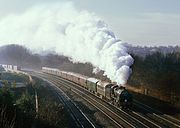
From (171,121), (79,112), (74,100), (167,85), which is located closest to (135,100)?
(167,85)

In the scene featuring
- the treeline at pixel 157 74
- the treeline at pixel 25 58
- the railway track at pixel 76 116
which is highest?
the treeline at pixel 25 58

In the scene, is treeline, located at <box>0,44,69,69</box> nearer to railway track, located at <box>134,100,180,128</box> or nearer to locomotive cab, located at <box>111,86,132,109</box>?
locomotive cab, located at <box>111,86,132,109</box>

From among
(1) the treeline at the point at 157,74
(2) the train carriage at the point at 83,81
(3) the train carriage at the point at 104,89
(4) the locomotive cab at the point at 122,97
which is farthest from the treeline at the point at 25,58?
(4) the locomotive cab at the point at 122,97

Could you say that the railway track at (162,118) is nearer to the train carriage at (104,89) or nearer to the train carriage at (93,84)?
the train carriage at (104,89)

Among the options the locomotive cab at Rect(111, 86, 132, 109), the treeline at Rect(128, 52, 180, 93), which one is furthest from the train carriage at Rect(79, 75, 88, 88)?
the locomotive cab at Rect(111, 86, 132, 109)

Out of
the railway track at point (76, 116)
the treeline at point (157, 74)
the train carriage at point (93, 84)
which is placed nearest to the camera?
the railway track at point (76, 116)

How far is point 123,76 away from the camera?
3944 centimetres

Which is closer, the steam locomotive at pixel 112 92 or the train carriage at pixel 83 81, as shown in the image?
the steam locomotive at pixel 112 92

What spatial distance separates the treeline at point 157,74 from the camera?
45.1 meters

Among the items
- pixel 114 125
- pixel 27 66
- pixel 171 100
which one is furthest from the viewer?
pixel 27 66

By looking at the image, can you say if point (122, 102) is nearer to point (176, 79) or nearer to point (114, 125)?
point (114, 125)

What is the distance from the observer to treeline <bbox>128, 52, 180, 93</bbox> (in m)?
45.1

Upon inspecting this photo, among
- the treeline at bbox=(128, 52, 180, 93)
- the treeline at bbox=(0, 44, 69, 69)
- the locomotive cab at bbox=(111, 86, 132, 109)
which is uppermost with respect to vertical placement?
the treeline at bbox=(0, 44, 69, 69)

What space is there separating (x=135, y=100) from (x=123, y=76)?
6.46 m
